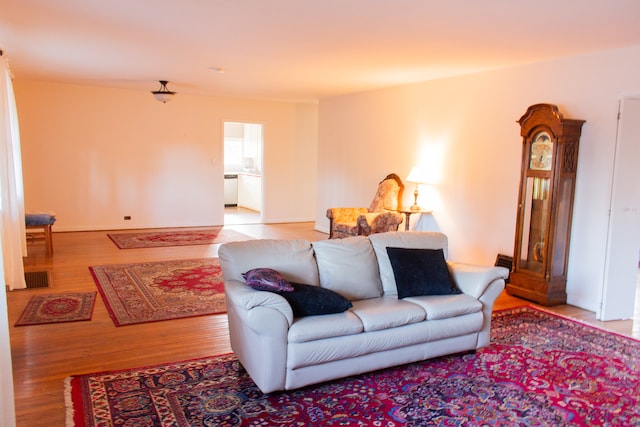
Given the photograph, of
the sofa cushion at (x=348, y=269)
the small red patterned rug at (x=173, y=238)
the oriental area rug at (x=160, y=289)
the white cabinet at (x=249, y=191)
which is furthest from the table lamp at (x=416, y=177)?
the white cabinet at (x=249, y=191)

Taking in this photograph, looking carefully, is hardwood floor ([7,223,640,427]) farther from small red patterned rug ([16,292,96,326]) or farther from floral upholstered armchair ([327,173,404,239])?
floral upholstered armchair ([327,173,404,239])

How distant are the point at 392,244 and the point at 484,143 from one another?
2513mm

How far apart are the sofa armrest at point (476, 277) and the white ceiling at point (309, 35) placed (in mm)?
1806

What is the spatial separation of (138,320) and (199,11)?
253 centimetres

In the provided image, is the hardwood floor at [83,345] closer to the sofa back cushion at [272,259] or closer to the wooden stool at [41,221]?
the sofa back cushion at [272,259]

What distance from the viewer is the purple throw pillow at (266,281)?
2951mm

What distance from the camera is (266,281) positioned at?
2.96 m

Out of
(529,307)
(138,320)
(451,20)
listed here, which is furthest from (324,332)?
(529,307)

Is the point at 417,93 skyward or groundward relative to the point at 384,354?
skyward

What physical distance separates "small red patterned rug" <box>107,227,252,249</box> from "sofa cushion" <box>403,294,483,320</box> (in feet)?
16.1

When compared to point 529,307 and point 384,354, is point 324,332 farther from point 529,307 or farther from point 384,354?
point 529,307

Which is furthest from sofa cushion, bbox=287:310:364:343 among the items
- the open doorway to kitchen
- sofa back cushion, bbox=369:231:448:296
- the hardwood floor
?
the open doorway to kitchen

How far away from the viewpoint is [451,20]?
11.5 feet

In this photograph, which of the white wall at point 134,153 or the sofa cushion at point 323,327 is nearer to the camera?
the sofa cushion at point 323,327
